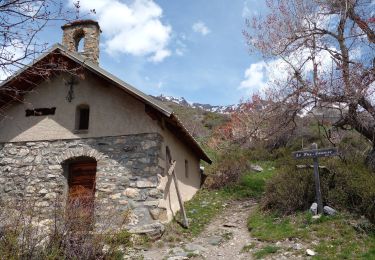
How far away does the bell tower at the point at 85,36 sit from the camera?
12.2m

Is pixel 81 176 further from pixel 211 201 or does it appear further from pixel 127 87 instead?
pixel 211 201

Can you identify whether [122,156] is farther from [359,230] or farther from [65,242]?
[359,230]

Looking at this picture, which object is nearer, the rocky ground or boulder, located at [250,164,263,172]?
the rocky ground

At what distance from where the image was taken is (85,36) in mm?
12242

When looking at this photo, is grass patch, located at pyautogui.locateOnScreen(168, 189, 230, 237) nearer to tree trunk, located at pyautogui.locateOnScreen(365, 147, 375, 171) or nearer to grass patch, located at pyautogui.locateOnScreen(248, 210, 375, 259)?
grass patch, located at pyautogui.locateOnScreen(248, 210, 375, 259)

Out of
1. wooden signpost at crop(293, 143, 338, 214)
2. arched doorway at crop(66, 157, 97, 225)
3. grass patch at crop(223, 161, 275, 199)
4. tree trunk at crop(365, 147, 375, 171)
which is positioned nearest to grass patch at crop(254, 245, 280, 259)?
wooden signpost at crop(293, 143, 338, 214)

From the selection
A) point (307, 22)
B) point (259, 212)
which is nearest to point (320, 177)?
point (259, 212)

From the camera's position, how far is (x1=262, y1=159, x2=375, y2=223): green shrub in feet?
29.6

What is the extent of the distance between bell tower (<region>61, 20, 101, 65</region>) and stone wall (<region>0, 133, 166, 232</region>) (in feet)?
10.6

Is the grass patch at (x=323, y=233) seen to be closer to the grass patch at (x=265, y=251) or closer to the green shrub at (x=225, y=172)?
the grass patch at (x=265, y=251)

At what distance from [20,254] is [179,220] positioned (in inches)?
220

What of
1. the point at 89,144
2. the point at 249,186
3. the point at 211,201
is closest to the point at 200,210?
the point at 211,201

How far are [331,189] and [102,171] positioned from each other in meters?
5.96

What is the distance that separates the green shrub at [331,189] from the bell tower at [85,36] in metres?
6.82
